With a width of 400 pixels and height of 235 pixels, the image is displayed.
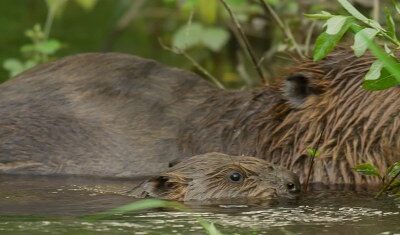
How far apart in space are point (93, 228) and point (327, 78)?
195cm

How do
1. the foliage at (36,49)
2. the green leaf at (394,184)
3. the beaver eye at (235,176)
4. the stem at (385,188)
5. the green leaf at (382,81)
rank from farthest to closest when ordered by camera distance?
the foliage at (36,49)
the beaver eye at (235,176)
the green leaf at (394,184)
the stem at (385,188)
the green leaf at (382,81)

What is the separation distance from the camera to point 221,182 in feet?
19.2

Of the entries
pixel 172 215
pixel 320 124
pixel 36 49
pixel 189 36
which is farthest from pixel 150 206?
pixel 189 36

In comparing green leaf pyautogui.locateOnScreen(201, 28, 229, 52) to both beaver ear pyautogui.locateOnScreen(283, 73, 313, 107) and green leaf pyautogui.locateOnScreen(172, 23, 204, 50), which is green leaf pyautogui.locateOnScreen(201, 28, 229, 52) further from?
beaver ear pyautogui.locateOnScreen(283, 73, 313, 107)

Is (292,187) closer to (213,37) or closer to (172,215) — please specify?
(172,215)

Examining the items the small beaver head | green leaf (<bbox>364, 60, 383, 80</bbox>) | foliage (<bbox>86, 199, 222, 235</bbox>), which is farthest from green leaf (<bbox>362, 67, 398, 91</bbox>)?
the small beaver head

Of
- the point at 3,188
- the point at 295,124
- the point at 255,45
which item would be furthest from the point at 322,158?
the point at 255,45

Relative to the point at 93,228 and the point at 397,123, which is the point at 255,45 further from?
the point at 93,228

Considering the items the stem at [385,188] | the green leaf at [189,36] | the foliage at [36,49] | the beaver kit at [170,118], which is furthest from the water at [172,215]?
the green leaf at [189,36]

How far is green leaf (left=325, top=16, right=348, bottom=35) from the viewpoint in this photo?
4488 mm

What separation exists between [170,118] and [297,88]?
0.73 metres

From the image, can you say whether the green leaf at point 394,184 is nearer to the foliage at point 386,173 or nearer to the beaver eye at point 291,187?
the foliage at point 386,173

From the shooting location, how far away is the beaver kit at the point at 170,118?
6.12 metres

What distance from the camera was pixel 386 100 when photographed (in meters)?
6.01
